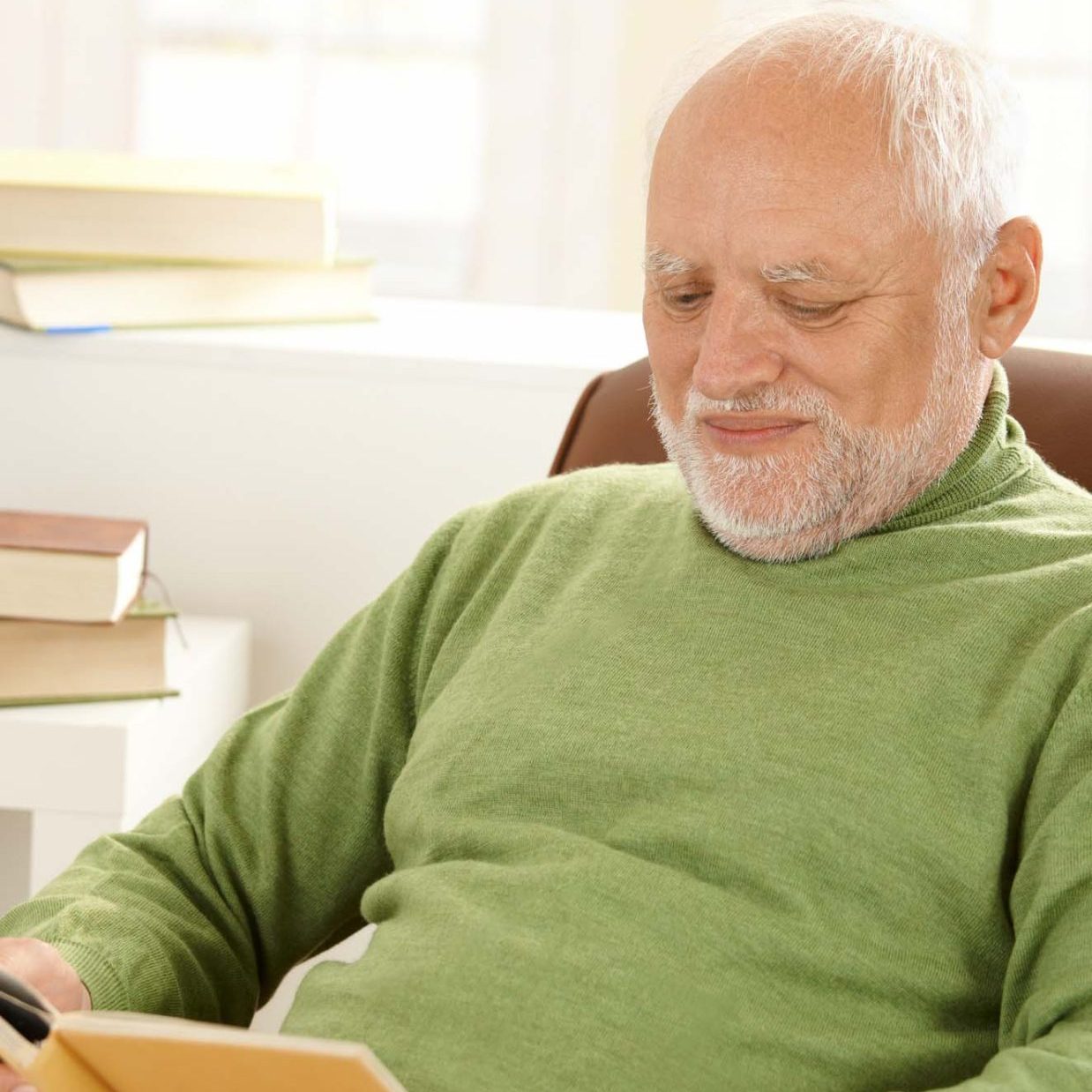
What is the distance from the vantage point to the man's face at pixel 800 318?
116 cm

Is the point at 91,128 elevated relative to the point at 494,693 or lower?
elevated

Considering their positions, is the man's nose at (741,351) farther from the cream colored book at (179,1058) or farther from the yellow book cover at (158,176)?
the yellow book cover at (158,176)

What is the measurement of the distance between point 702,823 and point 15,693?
79 centimetres

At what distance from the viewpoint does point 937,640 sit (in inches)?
44.4

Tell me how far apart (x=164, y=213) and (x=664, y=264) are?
0.87 m

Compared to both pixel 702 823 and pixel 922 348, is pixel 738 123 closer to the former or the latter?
pixel 922 348

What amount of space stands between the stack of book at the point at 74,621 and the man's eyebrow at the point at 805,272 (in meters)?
0.74

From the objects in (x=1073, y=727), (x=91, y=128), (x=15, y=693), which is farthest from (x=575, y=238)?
(x=1073, y=727)

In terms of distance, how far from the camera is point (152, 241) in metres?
1.93

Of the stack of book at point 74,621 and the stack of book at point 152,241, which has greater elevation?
the stack of book at point 152,241

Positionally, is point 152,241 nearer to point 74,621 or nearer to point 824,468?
point 74,621

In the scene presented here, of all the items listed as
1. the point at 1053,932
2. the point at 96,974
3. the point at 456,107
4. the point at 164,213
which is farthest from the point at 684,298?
the point at 456,107

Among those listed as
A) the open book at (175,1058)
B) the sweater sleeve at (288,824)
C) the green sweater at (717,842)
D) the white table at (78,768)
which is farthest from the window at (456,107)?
the open book at (175,1058)

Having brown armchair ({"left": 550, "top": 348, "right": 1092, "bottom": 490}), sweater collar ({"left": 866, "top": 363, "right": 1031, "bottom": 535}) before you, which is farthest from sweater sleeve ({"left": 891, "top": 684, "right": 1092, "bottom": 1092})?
brown armchair ({"left": 550, "top": 348, "right": 1092, "bottom": 490})
